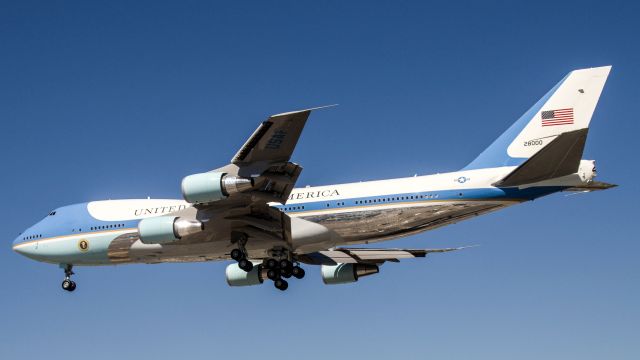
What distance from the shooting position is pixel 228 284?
3731cm

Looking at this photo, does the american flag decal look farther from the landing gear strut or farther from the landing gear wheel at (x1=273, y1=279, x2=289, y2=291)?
the landing gear strut

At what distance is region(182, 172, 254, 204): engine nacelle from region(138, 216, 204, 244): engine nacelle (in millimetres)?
2519

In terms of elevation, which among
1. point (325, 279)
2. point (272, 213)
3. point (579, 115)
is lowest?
point (325, 279)

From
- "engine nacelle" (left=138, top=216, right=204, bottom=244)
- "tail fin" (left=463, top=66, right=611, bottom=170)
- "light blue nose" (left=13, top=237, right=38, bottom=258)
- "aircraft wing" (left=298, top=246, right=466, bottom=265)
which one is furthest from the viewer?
"aircraft wing" (left=298, top=246, right=466, bottom=265)

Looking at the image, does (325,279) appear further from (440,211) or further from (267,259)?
(440,211)

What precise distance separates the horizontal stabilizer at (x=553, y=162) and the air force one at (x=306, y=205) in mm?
34

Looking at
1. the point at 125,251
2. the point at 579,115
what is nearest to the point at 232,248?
the point at 125,251

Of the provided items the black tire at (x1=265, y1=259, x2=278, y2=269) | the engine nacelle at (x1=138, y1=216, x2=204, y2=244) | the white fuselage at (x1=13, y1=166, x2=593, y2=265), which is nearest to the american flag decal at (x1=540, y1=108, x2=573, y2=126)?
the white fuselage at (x1=13, y1=166, x2=593, y2=265)

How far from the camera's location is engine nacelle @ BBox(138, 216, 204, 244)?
30688mm

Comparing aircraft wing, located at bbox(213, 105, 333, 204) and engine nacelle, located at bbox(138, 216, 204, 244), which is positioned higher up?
aircraft wing, located at bbox(213, 105, 333, 204)

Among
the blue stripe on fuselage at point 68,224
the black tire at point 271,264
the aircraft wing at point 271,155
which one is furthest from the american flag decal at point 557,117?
the blue stripe on fuselage at point 68,224

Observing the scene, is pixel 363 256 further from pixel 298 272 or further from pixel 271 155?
pixel 271 155

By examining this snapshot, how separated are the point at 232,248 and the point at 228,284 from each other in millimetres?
4537

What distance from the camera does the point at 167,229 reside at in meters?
30.7
